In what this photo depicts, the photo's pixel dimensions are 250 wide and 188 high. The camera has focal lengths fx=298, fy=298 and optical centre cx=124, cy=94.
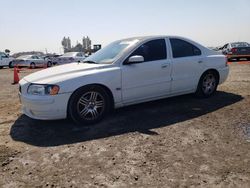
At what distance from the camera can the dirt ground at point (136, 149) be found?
337 centimetres

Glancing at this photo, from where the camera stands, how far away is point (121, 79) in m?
5.63

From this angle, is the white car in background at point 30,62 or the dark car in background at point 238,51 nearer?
the dark car in background at point 238,51

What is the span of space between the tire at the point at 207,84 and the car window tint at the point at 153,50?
1314mm

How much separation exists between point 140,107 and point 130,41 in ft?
4.71

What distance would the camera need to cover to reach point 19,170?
3.66 metres

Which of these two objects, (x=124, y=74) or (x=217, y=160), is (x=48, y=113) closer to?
(x=124, y=74)

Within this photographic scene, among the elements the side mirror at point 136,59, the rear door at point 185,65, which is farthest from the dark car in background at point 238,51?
the side mirror at point 136,59

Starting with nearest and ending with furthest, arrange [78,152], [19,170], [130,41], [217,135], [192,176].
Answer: [192,176] < [19,170] < [78,152] < [217,135] < [130,41]

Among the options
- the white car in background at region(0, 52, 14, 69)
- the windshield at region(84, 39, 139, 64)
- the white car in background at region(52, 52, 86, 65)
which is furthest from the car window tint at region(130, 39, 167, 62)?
the white car in background at region(0, 52, 14, 69)

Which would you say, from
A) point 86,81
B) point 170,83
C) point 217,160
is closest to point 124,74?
point 86,81

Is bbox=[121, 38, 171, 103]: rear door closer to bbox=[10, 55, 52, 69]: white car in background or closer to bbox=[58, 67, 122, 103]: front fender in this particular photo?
bbox=[58, 67, 122, 103]: front fender

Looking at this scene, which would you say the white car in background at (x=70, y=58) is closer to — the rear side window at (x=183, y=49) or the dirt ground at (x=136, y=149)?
the rear side window at (x=183, y=49)

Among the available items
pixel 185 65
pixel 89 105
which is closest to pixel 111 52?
pixel 89 105

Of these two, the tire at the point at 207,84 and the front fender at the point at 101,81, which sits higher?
the front fender at the point at 101,81
